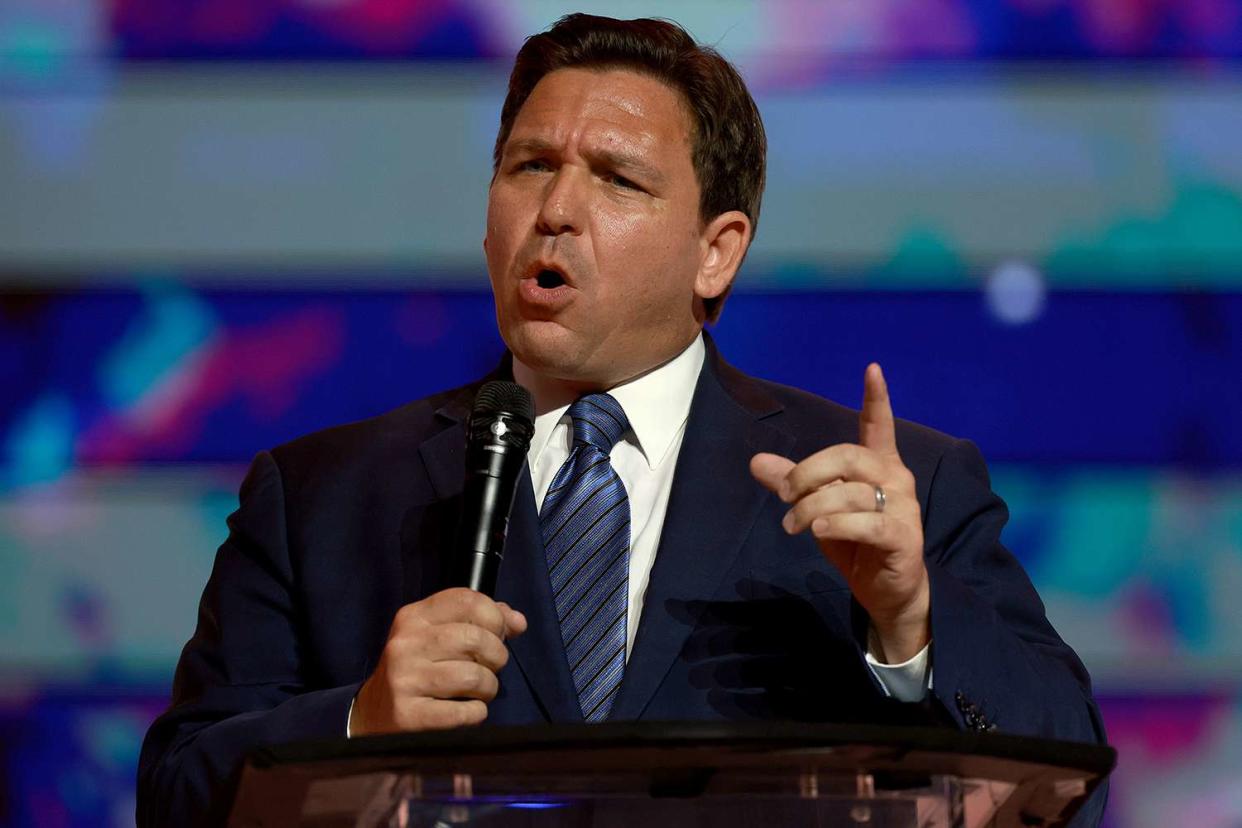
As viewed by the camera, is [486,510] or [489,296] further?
[489,296]

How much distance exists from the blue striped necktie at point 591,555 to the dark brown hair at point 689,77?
36cm

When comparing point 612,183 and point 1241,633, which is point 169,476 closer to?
point 612,183

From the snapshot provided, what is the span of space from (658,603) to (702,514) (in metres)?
0.15

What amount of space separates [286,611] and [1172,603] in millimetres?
1482

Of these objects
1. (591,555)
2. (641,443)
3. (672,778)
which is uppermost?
(641,443)

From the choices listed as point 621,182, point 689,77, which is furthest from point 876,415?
point 689,77

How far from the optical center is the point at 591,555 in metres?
1.91

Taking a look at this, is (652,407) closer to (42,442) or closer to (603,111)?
(603,111)

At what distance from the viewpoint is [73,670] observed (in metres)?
2.70

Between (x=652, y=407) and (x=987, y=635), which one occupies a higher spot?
(x=652, y=407)

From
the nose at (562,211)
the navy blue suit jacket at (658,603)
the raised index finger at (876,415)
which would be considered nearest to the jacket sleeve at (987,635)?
the navy blue suit jacket at (658,603)

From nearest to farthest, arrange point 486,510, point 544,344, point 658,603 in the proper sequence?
1. point 486,510
2. point 658,603
3. point 544,344

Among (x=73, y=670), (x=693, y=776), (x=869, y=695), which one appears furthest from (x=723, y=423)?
(x=73, y=670)

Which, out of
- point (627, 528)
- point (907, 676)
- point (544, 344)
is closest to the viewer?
point (907, 676)
